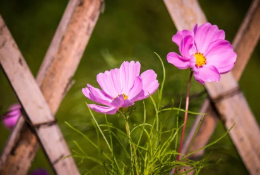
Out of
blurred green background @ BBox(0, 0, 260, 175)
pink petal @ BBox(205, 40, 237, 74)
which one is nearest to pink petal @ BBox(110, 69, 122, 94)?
pink petal @ BBox(205, 40, 237, 74)

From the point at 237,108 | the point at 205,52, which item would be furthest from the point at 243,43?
the point at 205,52

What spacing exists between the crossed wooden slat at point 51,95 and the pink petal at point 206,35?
343 mm

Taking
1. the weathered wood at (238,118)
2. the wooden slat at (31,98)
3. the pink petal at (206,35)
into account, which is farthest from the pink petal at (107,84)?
the weathered wood at (238,118)

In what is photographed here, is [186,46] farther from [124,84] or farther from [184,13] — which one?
[184,13]

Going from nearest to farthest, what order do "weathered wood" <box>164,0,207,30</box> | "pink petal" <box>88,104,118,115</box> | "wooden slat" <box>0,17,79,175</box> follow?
"pink petal" <box>88,104,118,115</box> → "wooden slat" <box>0,17,79,175</box> → "weathered wood" <box>164,0,207,30</box>

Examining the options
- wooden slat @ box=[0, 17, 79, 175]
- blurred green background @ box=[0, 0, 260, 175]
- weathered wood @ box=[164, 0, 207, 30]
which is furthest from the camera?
blurred green background @ box=[0, 0, 260, 175]

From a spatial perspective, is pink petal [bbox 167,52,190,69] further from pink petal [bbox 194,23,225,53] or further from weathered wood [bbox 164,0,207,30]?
weathered wood [bbox 164,0,207,30]

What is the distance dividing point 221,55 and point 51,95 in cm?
40

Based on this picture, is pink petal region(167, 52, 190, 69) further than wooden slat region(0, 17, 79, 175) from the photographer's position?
No

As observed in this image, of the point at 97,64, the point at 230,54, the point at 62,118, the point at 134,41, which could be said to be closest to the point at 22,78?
the point at 230,54

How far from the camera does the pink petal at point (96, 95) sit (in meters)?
0.32

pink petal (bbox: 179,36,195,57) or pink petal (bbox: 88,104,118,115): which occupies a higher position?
pink petal (bbox: 179,36,195,57)

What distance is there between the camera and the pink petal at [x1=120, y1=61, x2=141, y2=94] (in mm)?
348

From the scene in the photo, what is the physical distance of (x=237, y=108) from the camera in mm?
737
